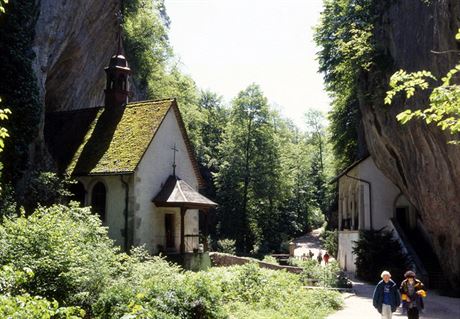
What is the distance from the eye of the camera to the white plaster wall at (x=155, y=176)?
23.1 meters

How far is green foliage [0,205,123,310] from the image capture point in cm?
1053

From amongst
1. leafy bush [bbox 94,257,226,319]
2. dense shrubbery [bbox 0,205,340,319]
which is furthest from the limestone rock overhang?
leafy bush [bbox 94,257,226,319]

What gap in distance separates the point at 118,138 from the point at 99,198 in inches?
128

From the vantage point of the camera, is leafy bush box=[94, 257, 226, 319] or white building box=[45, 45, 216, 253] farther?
white building box=[45, 45, 216, 253]

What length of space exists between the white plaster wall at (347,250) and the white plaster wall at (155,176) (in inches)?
434

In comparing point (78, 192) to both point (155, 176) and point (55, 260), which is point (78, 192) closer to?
point (155, 176)

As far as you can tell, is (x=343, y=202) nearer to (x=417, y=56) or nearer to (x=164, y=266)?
(x=417, y=56)

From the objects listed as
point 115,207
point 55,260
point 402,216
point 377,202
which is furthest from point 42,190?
point 402,216

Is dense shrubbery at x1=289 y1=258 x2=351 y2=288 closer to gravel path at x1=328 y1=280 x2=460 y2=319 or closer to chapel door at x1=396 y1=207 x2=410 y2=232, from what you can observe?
gravel path at x1=328 y1=280 x2=460 y2=319

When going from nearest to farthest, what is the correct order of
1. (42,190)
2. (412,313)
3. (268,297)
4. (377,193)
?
1. (412,313)
2. (268,297)
3. (42,190)
4. (377,193)

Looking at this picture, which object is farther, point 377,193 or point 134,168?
point 377,193

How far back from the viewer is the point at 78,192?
2450 centimetres

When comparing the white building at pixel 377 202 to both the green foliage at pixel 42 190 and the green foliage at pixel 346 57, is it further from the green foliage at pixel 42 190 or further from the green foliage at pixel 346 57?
the green foliage at pixel 42 190

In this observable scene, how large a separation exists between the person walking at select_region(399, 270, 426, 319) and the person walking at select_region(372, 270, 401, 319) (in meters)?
0.79
